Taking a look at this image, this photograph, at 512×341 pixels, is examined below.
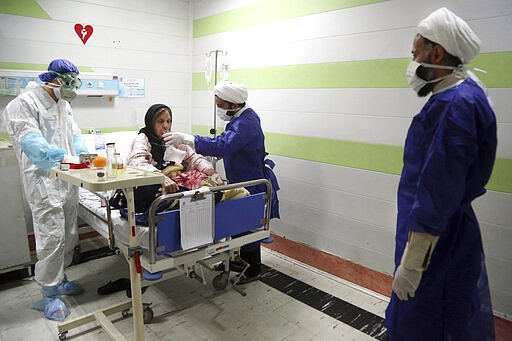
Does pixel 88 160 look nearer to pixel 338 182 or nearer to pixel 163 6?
pixel 338 182

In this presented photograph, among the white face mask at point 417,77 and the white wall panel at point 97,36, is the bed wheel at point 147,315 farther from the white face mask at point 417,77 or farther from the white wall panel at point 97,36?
the white wall panel at point 97,36

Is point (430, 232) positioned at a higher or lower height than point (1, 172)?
higher

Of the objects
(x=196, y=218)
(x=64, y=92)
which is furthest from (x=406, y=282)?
(x=64, y=92)

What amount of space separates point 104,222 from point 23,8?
2.21 metres

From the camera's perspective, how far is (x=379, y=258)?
2902 mm

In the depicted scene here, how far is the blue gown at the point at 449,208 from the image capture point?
4.27 ft

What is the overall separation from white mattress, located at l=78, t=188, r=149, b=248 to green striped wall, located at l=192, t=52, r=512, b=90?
6.31 ft

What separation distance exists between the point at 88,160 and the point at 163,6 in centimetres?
273

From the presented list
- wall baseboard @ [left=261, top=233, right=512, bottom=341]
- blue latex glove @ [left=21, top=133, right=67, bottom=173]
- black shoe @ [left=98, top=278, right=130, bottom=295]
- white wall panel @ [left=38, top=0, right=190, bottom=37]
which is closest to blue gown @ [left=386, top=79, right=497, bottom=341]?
wall baseboard @ [left=261, top=233, right=512, bottom=341]

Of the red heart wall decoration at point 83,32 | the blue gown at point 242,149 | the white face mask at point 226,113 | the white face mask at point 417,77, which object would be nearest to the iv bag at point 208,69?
the red heart wall decoration at point 83,32

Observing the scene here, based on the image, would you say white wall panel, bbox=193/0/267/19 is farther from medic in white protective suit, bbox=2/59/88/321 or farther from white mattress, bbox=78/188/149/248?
white mattress, bbox=78/188/149/248

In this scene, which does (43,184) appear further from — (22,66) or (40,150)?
(22,66)

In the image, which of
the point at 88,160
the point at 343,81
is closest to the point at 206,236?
the point at 88,160

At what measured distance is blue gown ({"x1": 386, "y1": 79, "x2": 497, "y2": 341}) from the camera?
1.30m
